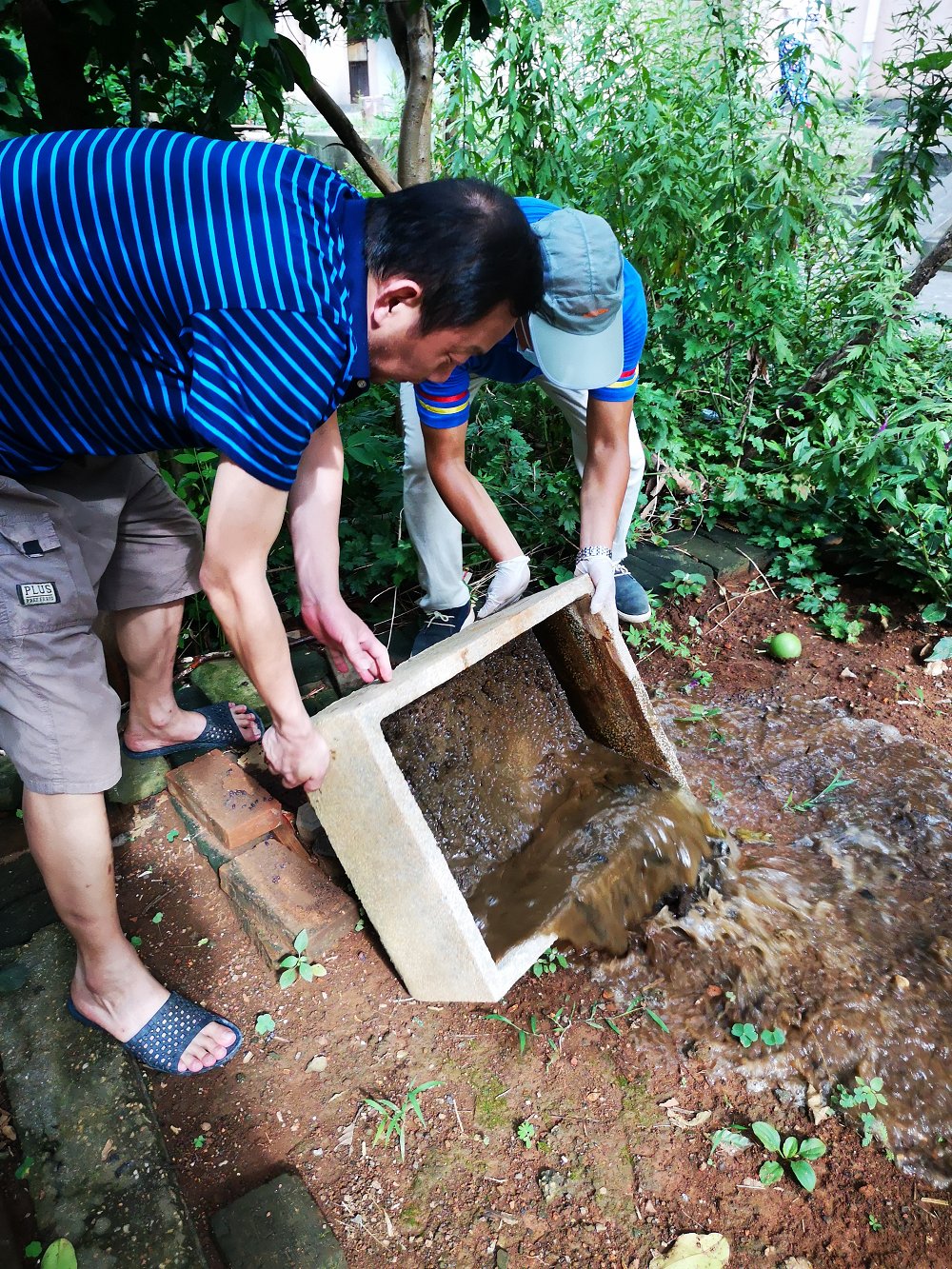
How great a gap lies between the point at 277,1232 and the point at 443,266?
1.63 meters

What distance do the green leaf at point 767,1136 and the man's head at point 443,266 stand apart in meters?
1.57

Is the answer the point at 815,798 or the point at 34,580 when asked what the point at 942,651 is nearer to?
the point at 815,798

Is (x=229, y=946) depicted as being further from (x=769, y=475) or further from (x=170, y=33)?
(x=769, y=475)

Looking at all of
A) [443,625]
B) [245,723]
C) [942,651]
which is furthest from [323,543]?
[942,651]

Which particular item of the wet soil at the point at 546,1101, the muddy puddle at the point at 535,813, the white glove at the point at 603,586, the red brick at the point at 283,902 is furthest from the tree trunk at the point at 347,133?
the wet soil at the point at 546,1101

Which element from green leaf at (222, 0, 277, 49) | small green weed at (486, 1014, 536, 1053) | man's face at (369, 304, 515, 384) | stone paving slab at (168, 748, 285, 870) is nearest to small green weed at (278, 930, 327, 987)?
stone paving slab at (168, 748, 285, 870)

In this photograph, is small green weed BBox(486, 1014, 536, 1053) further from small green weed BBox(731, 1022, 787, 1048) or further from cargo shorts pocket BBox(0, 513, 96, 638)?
cargo shorts pocket BBox(0, 513, 96, 638)

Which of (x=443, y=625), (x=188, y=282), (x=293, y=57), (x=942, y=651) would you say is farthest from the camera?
(x=942, y=651)

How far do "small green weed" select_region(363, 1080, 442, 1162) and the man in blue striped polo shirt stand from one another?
1.13 feet

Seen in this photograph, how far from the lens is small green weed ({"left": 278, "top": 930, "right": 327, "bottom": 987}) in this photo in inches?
70.5

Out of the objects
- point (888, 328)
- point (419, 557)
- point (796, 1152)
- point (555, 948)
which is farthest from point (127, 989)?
point (888, 328)

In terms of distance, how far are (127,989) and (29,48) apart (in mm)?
2335

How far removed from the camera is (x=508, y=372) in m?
2.45

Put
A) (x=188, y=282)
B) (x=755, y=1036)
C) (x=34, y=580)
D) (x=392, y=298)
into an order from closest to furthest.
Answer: (x=188, y=282)
(x=392, y=298)
(x=34, y=580)
(x=755, y=1036)
